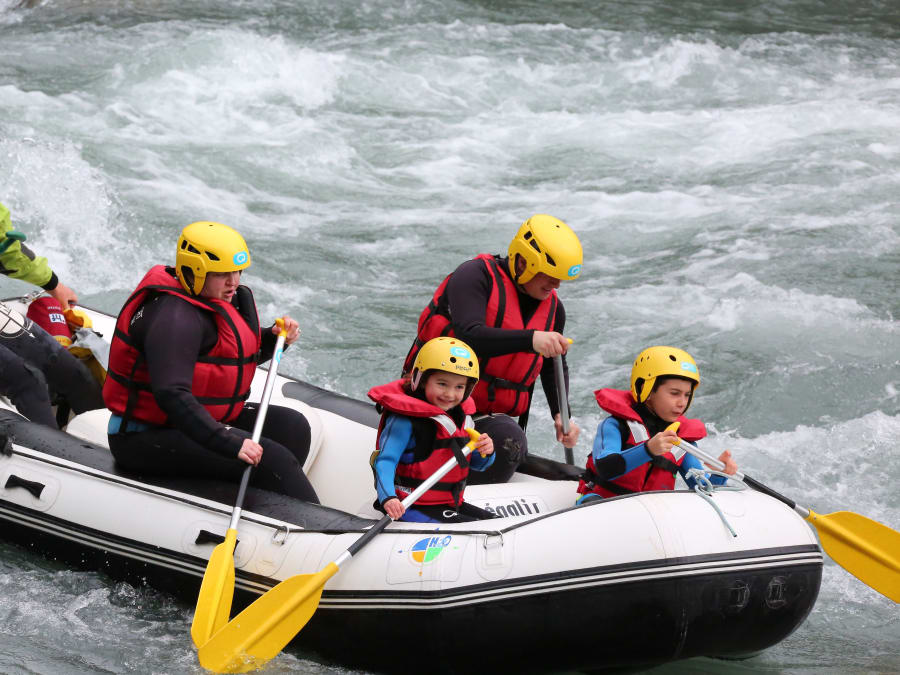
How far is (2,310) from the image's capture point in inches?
208

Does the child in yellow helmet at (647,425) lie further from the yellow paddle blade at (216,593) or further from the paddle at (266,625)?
the yellow paddle blade at (216,593)

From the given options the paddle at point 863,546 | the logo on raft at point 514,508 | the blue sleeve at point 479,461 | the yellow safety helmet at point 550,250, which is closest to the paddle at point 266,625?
the blue sleeve at point 479,461

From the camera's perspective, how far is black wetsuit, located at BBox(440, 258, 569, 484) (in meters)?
4.62

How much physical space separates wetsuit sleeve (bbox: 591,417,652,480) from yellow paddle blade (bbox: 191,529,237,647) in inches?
51.8

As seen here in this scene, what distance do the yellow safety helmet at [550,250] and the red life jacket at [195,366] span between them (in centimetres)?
108

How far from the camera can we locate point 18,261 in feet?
18.0

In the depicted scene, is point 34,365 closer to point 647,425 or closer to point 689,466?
point 647,425

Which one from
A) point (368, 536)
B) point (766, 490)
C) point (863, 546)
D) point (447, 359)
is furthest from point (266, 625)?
point (863, 546)

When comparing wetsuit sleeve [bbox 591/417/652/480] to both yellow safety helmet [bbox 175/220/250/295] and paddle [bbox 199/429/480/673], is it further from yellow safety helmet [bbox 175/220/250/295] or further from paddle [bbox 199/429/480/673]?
yellow safety helmet [bbox 175/220/250/295]

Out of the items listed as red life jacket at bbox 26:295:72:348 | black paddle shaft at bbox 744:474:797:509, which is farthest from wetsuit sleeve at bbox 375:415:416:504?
red life jacket at bbox 26:295:72:348

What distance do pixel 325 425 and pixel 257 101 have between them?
24.1ft

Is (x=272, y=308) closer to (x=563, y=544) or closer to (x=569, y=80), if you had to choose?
(x=563, y=544)

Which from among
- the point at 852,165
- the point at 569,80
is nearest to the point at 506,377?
the point at 852,165

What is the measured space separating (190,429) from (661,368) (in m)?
1.67
